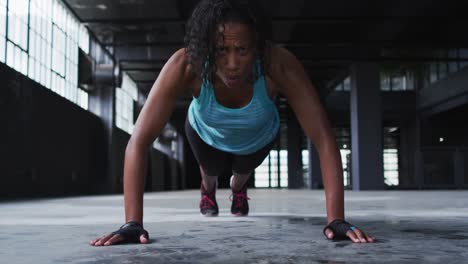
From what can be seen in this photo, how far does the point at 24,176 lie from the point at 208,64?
726 centimetres

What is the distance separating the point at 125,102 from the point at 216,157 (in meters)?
13.6

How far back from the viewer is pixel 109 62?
13.0m

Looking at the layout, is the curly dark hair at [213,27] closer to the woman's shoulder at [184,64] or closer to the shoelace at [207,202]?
the woman's shoulder at [184,64]

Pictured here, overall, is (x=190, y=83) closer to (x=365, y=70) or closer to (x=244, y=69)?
(x=244, y=69)

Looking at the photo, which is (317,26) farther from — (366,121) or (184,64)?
(184,64)

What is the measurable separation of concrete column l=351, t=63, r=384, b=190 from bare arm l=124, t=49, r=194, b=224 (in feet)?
39.4

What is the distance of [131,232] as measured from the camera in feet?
5.57

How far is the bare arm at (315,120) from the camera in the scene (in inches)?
71.6

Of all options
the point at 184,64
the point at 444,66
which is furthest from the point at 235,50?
the point at 444,66

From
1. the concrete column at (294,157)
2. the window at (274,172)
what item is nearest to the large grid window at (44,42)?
the concrete column at (294,157)

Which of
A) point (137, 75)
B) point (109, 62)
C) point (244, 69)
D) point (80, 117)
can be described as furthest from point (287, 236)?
point (137, 75)

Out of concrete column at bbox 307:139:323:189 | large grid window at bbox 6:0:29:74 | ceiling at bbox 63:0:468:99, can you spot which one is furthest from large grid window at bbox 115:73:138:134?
concrete column at bbox 307:139:323:189

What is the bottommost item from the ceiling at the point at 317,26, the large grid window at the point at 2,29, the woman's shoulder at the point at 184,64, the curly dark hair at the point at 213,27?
the woman's shoulder at the point at 184,64

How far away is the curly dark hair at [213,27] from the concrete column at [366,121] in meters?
12.0
